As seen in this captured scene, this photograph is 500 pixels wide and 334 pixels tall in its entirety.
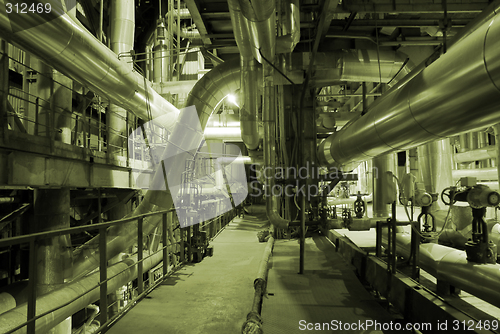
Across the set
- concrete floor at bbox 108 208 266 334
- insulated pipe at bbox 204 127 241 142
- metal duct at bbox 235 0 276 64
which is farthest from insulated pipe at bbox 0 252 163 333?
insulated pipe at bbox 204 127 241 142

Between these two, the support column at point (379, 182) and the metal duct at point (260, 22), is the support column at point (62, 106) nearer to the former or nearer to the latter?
the metal duct at point (260, 22)

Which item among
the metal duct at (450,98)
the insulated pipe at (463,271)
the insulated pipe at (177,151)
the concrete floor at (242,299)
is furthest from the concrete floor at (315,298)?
the insulated pipe at (177,151)

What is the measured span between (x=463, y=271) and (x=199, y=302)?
2.36 metres

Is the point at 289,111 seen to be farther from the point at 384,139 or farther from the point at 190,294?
the point at 190,294

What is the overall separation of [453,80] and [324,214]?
12.4ft

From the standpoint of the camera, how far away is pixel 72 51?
2.89 meters

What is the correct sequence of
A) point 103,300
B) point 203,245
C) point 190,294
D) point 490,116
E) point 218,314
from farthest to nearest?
point 203,245
point 190,294
point 218,314
point 103,300
point 490,116

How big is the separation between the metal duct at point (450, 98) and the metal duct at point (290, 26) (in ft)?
4.64

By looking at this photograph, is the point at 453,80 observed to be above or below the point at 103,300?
above

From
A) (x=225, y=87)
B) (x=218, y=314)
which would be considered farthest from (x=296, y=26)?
(x=218, y=314)

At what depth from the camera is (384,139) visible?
2602 mm

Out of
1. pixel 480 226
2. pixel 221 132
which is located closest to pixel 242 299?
pixel 480 226

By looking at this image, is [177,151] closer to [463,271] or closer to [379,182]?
[463,271]

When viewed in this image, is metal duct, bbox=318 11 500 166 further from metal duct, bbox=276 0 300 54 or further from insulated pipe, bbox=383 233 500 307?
metal duct, bbox=276 0 300 54
